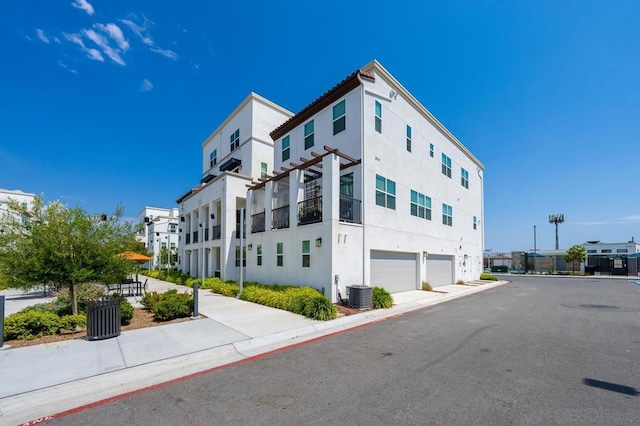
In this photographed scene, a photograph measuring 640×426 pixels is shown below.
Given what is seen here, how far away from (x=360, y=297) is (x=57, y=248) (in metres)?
9.30

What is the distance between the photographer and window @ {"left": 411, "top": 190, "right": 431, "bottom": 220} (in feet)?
59.2

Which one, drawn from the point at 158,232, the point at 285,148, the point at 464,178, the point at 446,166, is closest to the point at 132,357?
the point at 285,148

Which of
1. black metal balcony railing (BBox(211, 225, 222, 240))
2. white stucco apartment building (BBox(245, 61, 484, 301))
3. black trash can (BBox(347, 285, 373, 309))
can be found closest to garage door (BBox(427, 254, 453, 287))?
white stucco apartment building (BBox(245, 61, 484, 301))

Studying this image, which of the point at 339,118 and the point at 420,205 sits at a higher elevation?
the point at 339,118

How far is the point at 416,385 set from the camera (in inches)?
194

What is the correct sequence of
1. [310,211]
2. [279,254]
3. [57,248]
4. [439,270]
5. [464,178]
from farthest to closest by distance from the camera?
[464,178]
[439,270]
[279,254]
[310,211]
[57,248]

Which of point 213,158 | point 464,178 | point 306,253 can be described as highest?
point 213,158

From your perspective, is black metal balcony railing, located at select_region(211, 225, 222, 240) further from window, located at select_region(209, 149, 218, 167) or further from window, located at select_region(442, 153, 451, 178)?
window, located at select_region(442, 153, 451, 178)

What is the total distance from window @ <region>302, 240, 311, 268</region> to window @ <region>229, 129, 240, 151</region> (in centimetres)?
1386

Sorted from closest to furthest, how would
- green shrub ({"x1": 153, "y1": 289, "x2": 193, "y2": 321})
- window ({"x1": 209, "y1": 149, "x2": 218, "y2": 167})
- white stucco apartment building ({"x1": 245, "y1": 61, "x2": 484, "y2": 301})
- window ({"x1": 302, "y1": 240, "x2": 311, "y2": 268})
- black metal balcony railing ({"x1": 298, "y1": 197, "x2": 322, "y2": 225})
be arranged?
green shrub ({"x1": 153, "y1": 289, "x2": 193, "y2": 321}), white stucco apartment building ({"x1": 245, "y1": 61, "x2": 484, "y2": 301}), window ({"x1": 302, "y1": 240, "x2": 311, "y2": 268}), black metal balcony railing ({"x1": 298, "y1": 197, "x2": 322, "y2": 225}), window ({"x1": 209, "y1": 149, "x2": 218, "y2": 167})

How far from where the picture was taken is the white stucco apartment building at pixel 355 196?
504 inches

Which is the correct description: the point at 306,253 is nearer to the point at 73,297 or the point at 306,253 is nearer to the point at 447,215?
the point at 73,297

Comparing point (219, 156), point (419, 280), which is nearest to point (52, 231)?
point (419, 280)

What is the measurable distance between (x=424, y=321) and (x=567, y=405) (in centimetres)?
577
